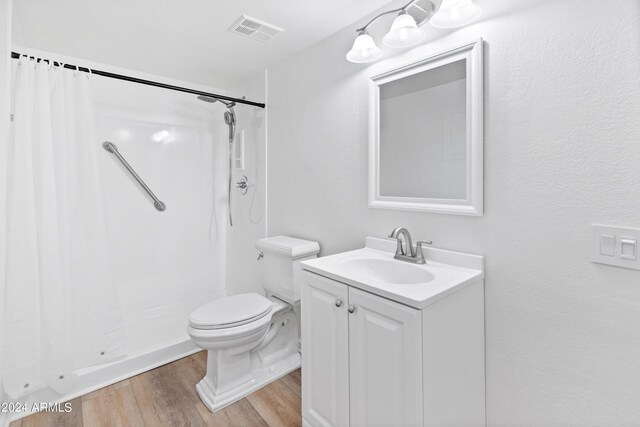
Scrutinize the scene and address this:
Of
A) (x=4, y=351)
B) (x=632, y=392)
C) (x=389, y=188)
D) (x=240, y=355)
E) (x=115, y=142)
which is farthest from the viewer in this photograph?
(x=115, y=142)

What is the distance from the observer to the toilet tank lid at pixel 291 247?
2.02m

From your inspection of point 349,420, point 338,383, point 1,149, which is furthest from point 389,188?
point 1,149

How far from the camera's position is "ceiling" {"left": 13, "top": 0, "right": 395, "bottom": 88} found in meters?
1.69

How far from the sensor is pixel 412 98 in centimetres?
160

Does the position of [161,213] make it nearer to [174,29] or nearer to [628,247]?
[174,29]

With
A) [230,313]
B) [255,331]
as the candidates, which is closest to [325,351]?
[255,331]

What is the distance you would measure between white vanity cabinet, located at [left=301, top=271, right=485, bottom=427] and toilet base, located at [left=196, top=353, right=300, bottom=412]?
563 millimetres

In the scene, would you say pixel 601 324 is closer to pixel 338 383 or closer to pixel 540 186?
pixel 540 186

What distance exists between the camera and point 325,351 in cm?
142

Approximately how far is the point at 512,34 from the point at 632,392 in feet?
4.25

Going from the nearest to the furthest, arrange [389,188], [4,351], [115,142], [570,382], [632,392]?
[632,392]
[570,382]
[4,351]
[389,188]
[115,142]

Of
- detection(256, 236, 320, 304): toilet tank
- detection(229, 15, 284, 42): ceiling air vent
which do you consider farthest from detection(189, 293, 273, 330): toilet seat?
detection(229, 15, 284, 42): ceiling air vent

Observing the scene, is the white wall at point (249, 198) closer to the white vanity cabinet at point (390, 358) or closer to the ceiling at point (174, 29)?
the ceiling at point (174, 29)

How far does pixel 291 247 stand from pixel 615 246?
149 cm
